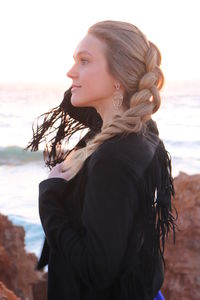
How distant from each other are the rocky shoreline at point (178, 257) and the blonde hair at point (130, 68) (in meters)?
1.89

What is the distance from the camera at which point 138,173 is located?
158cm

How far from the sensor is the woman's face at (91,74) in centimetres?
177

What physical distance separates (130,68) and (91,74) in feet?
0.54

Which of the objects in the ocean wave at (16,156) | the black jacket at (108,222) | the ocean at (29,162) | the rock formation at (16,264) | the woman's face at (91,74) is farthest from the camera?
the ocean wave at (16,156)

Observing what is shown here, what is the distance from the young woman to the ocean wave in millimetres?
17091

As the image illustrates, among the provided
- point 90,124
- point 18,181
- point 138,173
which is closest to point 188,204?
point 90,124


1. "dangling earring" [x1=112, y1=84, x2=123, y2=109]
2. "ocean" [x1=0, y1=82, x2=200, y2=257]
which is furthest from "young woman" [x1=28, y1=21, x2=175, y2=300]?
"ocean" [x1=0, y1=82, x2=200, y2=257]

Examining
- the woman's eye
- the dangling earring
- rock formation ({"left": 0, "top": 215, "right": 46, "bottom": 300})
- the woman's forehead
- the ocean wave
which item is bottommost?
the ocean wave

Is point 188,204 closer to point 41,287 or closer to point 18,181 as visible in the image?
point 41,287

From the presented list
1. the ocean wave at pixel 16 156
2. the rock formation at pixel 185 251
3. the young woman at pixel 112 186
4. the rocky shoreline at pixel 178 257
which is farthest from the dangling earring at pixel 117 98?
the ocean wave at pixel 16 156

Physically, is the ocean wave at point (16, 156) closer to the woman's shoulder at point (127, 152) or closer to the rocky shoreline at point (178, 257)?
the rocky shoreline at point (178, 257)

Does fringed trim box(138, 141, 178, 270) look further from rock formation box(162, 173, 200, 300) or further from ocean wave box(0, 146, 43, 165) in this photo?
ocean wave box(0, 146, 43, 165)

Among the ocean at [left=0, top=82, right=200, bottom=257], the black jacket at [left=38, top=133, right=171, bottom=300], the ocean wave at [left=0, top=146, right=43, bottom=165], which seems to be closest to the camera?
the black jacket at [left=38, top=133, right=171, bottom=300]

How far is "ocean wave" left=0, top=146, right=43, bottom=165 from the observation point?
19.4m
